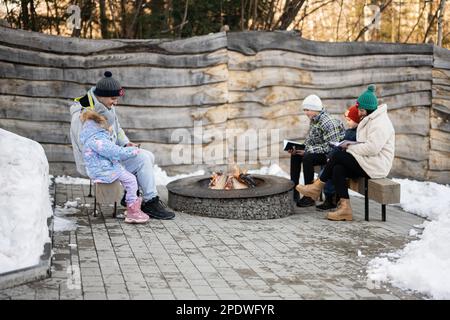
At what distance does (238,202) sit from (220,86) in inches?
134

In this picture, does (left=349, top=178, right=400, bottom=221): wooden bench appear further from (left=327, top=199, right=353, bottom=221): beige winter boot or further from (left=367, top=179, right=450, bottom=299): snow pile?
(left=367, top=179, right=450, bottom=299): snow pile

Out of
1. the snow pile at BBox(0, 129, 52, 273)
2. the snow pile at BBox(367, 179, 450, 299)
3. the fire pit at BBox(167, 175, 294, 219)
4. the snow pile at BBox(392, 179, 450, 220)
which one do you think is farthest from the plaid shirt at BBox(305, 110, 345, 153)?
the snow pile at BBox(0, 129, 52, 273)

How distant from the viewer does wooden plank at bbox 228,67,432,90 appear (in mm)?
11000

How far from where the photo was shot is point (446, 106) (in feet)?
38.0

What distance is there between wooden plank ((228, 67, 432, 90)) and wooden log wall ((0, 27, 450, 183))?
0.06 feet

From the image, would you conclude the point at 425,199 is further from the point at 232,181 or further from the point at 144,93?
the point at 144,93

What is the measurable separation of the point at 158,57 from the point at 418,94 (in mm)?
4699

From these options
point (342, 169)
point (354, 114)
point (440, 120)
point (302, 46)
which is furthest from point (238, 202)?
point (440, 120)

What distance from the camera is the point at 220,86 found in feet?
35.6

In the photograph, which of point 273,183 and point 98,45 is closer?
point 273,183

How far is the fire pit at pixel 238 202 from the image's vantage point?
7.93m

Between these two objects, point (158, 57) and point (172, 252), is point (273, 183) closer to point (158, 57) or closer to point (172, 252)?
point (172, 252)

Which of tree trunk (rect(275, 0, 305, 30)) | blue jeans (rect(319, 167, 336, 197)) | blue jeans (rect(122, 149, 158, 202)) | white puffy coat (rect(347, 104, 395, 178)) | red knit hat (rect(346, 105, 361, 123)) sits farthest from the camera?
tree trunk (rect(275, 0, 305, 30))

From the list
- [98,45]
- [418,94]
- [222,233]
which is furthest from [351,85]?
[222,233]
